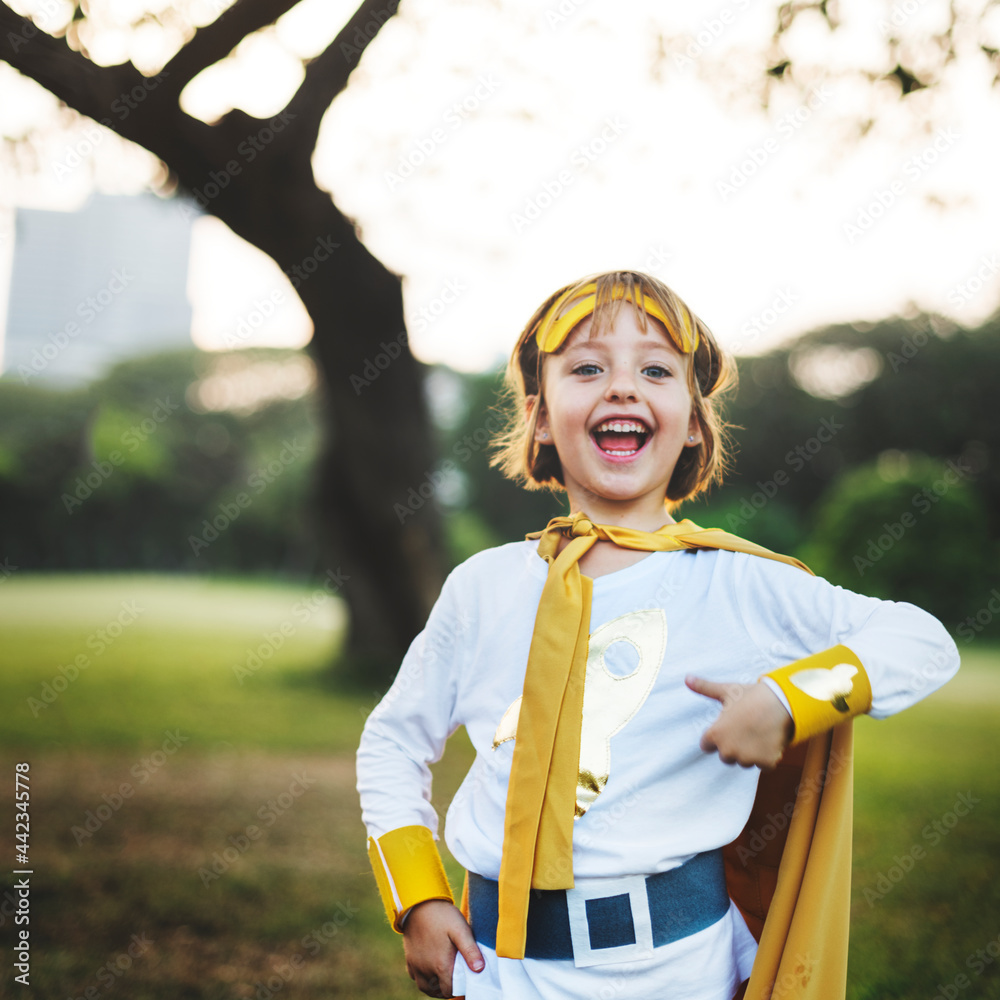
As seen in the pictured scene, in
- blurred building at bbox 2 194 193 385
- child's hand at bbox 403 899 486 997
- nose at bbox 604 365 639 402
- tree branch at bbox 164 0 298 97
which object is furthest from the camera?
blurred building at bbox 2 194 193 385

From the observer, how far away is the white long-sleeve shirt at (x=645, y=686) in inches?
50.4

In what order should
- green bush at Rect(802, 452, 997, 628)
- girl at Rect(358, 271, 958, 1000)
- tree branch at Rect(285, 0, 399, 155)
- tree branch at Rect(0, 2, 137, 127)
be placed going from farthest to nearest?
green bush at Rect(802, 452, 997, 628)
tree branch at Rect(285, 0, 399, 155)
tree branch at Rect(0, 2, 137, 127)
girl at Rect(358, 271, 958, 1000)

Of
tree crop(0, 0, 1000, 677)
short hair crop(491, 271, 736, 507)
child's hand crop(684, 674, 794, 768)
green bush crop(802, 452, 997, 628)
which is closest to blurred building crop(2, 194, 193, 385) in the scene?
tree crop(0, 0, 1000, 677)

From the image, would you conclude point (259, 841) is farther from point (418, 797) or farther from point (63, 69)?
point (63, 69)

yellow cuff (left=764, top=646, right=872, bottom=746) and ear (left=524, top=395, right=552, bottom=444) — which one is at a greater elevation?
ear (left=524, top=395, right=552, bottom=444)

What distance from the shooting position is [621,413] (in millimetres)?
1504

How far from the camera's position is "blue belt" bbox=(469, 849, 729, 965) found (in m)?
1.28

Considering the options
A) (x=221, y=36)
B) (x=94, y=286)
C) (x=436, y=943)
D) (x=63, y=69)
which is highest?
(x=94, y=286)

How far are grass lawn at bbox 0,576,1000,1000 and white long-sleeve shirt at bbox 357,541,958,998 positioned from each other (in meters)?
1.98

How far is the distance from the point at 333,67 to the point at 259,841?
3985 millimetres

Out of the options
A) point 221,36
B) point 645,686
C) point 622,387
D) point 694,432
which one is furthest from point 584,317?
point 221,36

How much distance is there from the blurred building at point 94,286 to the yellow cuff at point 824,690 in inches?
194

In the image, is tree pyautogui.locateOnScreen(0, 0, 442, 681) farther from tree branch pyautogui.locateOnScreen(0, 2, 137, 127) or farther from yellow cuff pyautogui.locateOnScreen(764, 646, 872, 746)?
yellow cuff pyautogui.locateOnScreen(764, 646, 872, 746)

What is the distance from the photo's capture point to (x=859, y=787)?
19.6 ft
